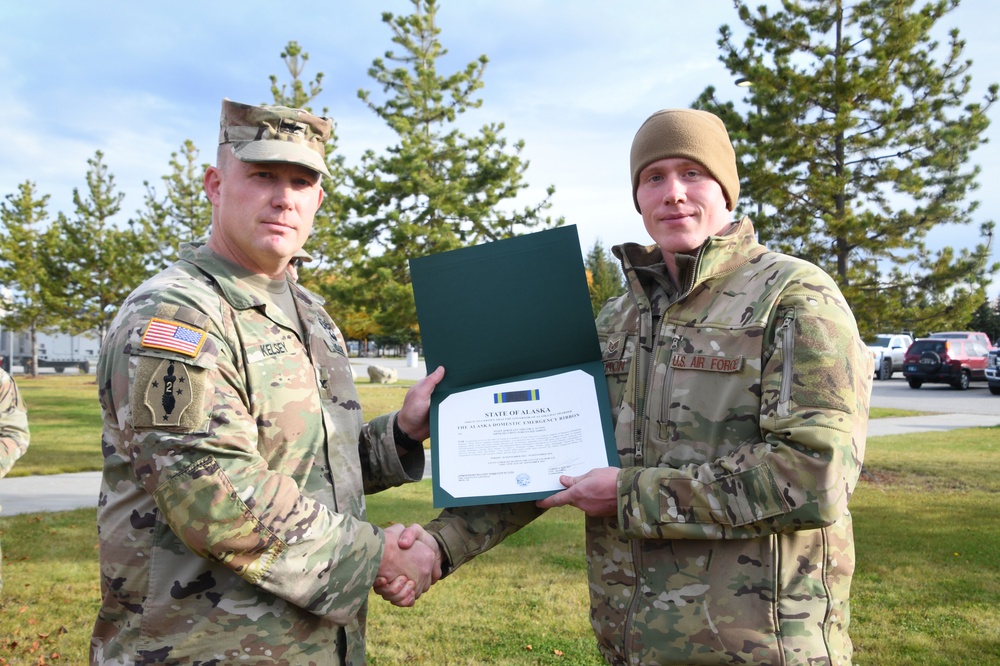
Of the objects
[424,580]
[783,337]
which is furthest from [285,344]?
[783,337]

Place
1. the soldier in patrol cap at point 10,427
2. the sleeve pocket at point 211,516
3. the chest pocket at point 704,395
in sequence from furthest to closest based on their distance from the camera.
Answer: the soldier in patrol cap at point 10,427 → the chest pocket at point 704,395 → the sleeve pocket at point 211,516

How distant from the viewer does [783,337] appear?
2129 millimetres

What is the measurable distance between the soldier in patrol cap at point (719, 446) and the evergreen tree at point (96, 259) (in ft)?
100

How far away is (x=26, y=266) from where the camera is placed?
30250 mm

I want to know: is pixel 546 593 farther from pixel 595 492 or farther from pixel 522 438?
pixel 595 492

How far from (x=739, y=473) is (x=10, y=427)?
162 inches

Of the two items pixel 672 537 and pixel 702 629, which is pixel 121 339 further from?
pixel 702 629

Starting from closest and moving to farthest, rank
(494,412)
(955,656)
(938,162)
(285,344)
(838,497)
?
(838,497) → (285,344) → (494,412) → (955,656) → (938,162)

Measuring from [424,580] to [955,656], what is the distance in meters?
3.59

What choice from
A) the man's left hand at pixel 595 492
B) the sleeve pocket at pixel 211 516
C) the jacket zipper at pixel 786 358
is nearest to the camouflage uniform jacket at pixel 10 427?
the sleeve pocket at pixel 211 516

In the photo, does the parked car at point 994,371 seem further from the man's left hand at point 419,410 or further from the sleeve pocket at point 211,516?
the sleeve pocket at point 211,516

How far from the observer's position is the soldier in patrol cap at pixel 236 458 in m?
2.02

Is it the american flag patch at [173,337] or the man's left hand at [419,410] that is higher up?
the american flag patch at [173,337]

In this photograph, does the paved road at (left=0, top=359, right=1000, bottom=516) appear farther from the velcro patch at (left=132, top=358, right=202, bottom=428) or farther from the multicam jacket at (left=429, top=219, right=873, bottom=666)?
the multicam jacket at (left=429, top=219, right=873, bottom=666)
